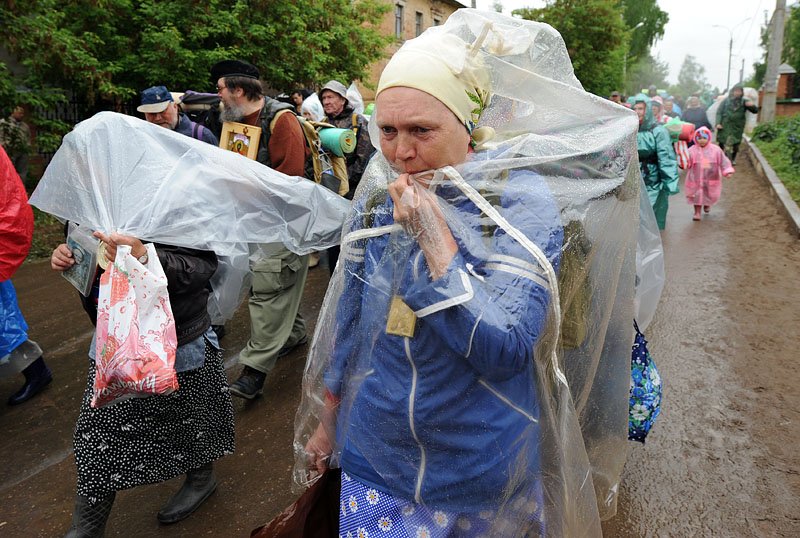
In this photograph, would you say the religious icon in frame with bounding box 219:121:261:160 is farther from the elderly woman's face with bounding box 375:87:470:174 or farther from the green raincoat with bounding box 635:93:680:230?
the green raincoat with bounding box 635:93:680:230

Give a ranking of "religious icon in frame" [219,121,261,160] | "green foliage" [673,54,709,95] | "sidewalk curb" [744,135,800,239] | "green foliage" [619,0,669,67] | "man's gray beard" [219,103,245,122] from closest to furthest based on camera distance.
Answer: "religious icon in frame" [219,121,261,160] < "man's gray beard" [219,103,245,122] < "sidewalk curb" [744,135,800,239] < "green foliage" [619,0,669,67] < "green foliage" [673,54,709,95]

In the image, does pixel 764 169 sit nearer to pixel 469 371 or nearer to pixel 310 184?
pixel 310 184

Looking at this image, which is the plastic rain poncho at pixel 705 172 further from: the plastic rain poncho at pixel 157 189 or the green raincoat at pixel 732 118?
the plastic rain poncho at pixel 157 189

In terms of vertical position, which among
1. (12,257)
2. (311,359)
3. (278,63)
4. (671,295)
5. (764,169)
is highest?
(311,359)

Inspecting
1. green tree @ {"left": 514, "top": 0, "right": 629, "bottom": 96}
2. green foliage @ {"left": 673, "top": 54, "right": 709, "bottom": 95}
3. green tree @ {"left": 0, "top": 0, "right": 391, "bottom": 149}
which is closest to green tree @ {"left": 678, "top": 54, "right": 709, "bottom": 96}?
green foliage @ {"left": 673, "top": 54, "right": 709, "bottom": 95}

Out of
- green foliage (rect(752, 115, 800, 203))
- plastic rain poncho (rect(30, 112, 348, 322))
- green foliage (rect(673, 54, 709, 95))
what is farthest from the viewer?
green foliage (rect(673, 54, 709, 95))

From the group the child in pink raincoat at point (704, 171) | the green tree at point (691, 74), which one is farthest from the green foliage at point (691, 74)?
the child in pink raincoat at point (704, 171)

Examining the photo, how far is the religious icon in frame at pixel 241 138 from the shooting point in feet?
11.8

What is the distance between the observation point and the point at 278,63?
12.6 meters

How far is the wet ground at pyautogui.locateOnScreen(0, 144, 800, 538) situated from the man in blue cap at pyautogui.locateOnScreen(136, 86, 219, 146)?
5.30 ft

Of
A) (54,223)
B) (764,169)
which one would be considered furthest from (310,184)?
(764,169)

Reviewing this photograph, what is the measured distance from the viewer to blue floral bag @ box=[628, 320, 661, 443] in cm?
221

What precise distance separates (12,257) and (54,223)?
7.47 metres

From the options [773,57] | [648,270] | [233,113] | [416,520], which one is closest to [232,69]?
[233,113]
